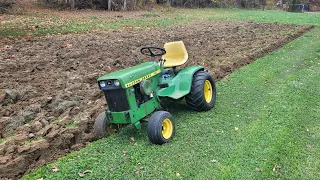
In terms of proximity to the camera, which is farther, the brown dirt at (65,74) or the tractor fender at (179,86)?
the tractor fender at (179,86)

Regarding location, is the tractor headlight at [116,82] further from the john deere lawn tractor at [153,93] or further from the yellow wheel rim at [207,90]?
the yellow wheel rim at [207,90]

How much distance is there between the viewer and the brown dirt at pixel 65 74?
4762 mm

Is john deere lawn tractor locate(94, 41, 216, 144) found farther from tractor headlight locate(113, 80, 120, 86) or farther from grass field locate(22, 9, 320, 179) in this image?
grass field locate(22, 9, 320, 179)

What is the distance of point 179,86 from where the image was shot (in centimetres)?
562

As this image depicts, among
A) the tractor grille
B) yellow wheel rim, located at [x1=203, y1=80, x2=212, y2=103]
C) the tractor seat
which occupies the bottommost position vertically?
yellow wheel rim, located at [x1=203, y1=80, x2=212, y2=103]

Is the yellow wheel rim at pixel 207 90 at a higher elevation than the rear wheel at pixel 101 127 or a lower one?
higher

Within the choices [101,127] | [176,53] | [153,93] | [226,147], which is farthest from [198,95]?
[101,127]

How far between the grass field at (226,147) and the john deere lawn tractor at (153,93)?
21cm

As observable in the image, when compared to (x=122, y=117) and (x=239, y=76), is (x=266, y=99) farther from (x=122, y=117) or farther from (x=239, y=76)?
(x=122, y=117)

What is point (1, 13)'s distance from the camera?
60.4 feet

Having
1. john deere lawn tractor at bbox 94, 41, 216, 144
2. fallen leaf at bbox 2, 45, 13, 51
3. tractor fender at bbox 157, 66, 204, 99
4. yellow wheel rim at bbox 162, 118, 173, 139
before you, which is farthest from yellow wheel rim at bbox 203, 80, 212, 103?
fallen leaf at bbox 2, 45, 13, 51

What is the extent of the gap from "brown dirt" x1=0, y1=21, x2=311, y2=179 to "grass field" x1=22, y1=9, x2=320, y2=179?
0.57 metres

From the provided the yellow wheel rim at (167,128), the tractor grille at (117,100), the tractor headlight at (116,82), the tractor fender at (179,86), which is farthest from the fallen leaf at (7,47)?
the yellow wheel rim at (167,128)

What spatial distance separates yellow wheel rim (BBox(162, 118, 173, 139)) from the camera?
488cm
